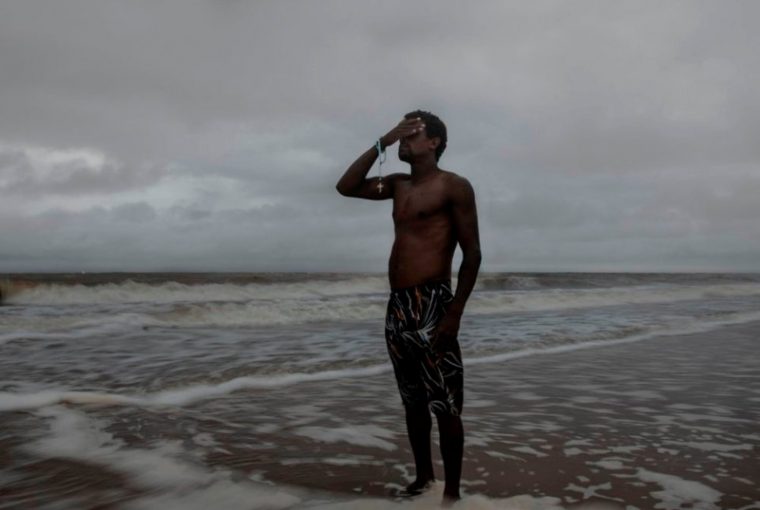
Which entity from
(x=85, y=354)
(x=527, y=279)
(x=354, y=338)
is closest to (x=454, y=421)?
(x=85, y=354)

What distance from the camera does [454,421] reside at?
134 inches

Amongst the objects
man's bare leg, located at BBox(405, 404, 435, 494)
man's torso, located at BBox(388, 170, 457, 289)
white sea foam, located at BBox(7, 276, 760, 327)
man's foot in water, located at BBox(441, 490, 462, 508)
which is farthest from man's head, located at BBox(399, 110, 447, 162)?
white sea foam, located at BBox(7, 276, 760, 327)

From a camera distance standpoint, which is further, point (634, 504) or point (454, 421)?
point (634, 504)

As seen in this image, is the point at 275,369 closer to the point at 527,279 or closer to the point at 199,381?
the point at 199,381

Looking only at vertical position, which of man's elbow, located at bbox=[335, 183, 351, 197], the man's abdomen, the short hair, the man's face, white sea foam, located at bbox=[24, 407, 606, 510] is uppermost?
the short hair

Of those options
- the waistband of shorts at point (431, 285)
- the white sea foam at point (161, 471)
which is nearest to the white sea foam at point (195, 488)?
the white sea foam at point (161, 471)

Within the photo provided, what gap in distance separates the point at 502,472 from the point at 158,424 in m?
3.06

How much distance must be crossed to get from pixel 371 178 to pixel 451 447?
156cm

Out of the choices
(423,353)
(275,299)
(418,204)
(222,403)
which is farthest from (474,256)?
(275,299)

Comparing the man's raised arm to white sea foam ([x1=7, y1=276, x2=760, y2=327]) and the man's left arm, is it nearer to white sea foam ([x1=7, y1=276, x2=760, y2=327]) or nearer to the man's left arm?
the man's left arm

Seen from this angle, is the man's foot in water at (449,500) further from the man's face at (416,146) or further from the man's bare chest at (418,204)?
the man's face at (416,146)

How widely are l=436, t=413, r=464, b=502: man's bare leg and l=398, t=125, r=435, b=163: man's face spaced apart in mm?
1400

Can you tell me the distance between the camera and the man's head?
364 centimetres

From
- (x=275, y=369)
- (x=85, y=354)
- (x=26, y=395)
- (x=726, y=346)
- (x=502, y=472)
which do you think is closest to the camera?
(x=502, y=472)
